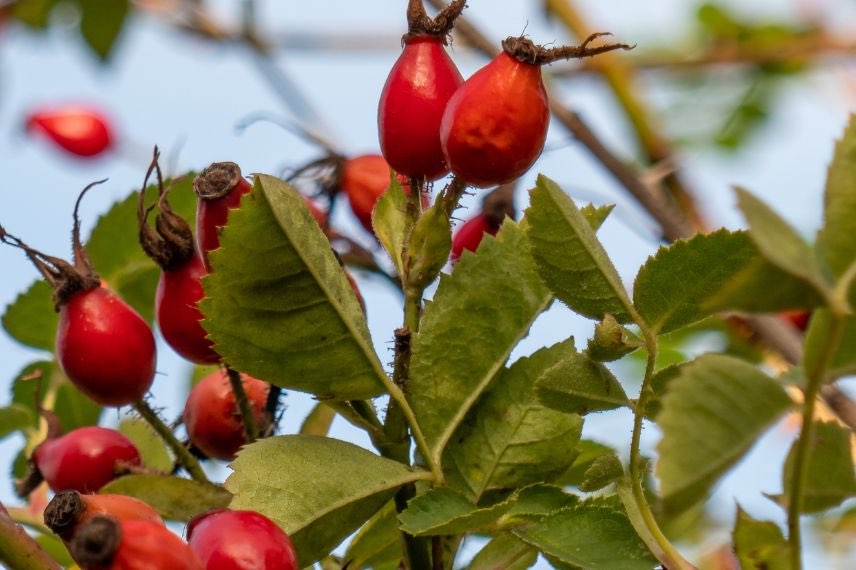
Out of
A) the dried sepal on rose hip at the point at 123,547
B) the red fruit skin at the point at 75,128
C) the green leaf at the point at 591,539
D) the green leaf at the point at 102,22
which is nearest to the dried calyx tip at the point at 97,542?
the dried sepal on rose hip at the point at 123,547

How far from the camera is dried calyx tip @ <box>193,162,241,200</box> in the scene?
1.06m

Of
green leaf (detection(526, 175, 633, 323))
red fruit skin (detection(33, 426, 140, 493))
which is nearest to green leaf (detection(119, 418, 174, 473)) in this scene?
red fruit skin (detection(33, 426, 140, 493))

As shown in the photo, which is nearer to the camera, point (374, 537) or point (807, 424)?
point (807, 424)

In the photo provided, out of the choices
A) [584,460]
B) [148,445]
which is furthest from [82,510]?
[148,445]

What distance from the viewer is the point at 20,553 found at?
90cm

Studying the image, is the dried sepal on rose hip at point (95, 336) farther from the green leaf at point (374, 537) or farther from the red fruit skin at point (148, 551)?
the red fruit skin at point (148, 551)

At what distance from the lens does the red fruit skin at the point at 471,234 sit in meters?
1.34

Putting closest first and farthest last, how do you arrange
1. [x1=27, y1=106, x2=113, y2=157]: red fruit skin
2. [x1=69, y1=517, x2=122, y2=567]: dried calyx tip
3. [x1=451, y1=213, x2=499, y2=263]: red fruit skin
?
[x1=69, y1=517, x2=122, y2=567]: dried calyx tip < [x1=451, y1=213, x2=499, y2=263]: red fruit skin < [x1=27, y1=106, x2=113, y2=157]: red fruit skin

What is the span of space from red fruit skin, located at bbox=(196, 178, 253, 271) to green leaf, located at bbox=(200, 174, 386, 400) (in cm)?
12

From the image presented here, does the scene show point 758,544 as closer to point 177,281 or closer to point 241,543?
point 241,543

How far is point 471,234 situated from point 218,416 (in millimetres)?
343

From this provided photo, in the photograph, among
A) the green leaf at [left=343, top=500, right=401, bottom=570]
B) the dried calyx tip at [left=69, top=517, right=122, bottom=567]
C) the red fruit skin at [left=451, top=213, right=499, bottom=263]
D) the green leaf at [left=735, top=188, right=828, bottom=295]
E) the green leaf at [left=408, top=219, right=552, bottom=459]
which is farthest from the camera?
the red fruit skin at [left=451, top=213, right=499, bottom=263]

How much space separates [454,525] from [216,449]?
1.47 feet

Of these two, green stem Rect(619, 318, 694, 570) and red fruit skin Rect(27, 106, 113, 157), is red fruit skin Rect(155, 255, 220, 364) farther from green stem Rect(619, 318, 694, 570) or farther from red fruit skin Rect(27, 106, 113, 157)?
red fruit skin Rect(27, 106, 113, 157)
